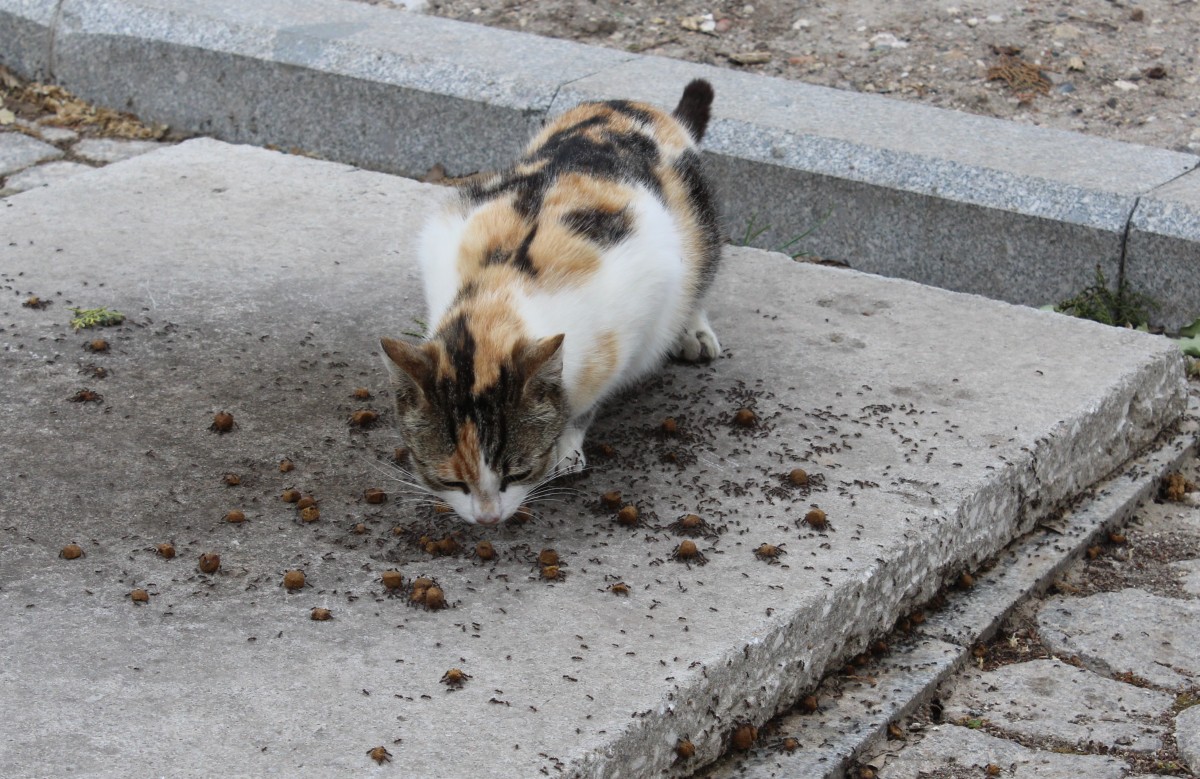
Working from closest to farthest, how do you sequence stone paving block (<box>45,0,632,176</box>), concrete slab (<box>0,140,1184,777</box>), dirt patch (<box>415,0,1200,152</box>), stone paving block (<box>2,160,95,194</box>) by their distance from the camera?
concrete slab (<box>0,140,1184,777</box>)
stone paving block (<box>2,160,95,194</box>)
stone paving block (<box>45,0,632,176</box>)
dirt patch (<box>415,0,1200,152</box>)

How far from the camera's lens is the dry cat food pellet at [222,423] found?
346 cm

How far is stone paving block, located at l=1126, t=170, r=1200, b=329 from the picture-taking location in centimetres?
438

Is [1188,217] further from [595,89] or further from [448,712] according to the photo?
[448,712]

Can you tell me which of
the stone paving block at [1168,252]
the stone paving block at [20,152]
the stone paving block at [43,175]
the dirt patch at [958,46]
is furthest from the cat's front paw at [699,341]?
the stone paving block at [20,152]

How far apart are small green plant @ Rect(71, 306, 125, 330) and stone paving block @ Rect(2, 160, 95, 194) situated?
1281 millimetres

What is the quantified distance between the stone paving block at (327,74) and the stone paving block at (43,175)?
621 mm

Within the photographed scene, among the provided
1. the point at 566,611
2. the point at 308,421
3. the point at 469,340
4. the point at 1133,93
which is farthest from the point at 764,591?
the point at 1133,93

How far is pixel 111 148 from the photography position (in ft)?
18.6

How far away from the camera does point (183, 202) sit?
483cm

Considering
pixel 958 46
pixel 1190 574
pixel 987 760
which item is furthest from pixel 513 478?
pixel 958 46

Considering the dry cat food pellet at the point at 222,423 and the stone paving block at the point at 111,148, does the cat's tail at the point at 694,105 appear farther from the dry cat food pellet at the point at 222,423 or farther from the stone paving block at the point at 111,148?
the stone paving block at the point at 111,148

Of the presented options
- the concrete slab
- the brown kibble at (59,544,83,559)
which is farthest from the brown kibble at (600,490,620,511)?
the brown kibble at (59,544,83,559)

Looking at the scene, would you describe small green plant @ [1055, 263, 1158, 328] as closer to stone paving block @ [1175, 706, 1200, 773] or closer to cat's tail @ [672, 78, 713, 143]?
cat's tail @ [672, 78, 713, 143]

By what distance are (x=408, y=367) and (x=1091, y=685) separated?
1626 millimetres
